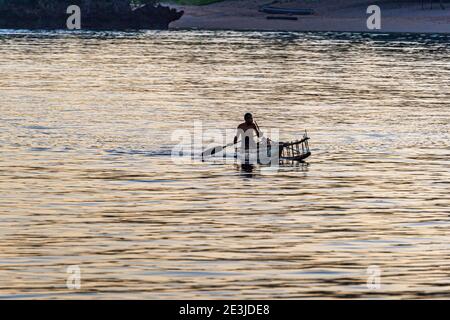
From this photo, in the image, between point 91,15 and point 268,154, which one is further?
point 91,15

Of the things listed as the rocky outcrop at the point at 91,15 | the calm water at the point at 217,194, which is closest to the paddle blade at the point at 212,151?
the calm water at the point at 217,194

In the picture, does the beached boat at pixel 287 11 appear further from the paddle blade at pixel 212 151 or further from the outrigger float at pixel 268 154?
the outrigger float at pixel 268 154

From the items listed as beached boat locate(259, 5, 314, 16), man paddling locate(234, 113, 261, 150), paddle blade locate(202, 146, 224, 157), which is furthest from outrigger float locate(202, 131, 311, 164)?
beached boat locate(259, 5, 314, 16)

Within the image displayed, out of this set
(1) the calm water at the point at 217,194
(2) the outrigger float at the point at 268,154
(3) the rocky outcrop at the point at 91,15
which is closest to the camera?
(1) the calm water at the point at 217,194

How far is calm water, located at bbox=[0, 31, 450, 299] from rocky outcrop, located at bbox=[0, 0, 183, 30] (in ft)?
285

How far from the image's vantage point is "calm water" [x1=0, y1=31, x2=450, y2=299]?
79.0 ft

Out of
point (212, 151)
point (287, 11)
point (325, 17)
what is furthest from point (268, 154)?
point (325, 17)

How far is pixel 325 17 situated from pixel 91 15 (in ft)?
110

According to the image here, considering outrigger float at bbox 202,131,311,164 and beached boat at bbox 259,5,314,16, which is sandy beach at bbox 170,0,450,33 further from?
outrigger float at bbox 202,131,311,164

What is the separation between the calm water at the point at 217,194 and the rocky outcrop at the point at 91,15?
3418 inches

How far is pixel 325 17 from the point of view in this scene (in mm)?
172000

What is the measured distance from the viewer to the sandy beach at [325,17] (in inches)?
6265

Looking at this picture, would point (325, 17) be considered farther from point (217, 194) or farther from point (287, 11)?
point (217, 194)
